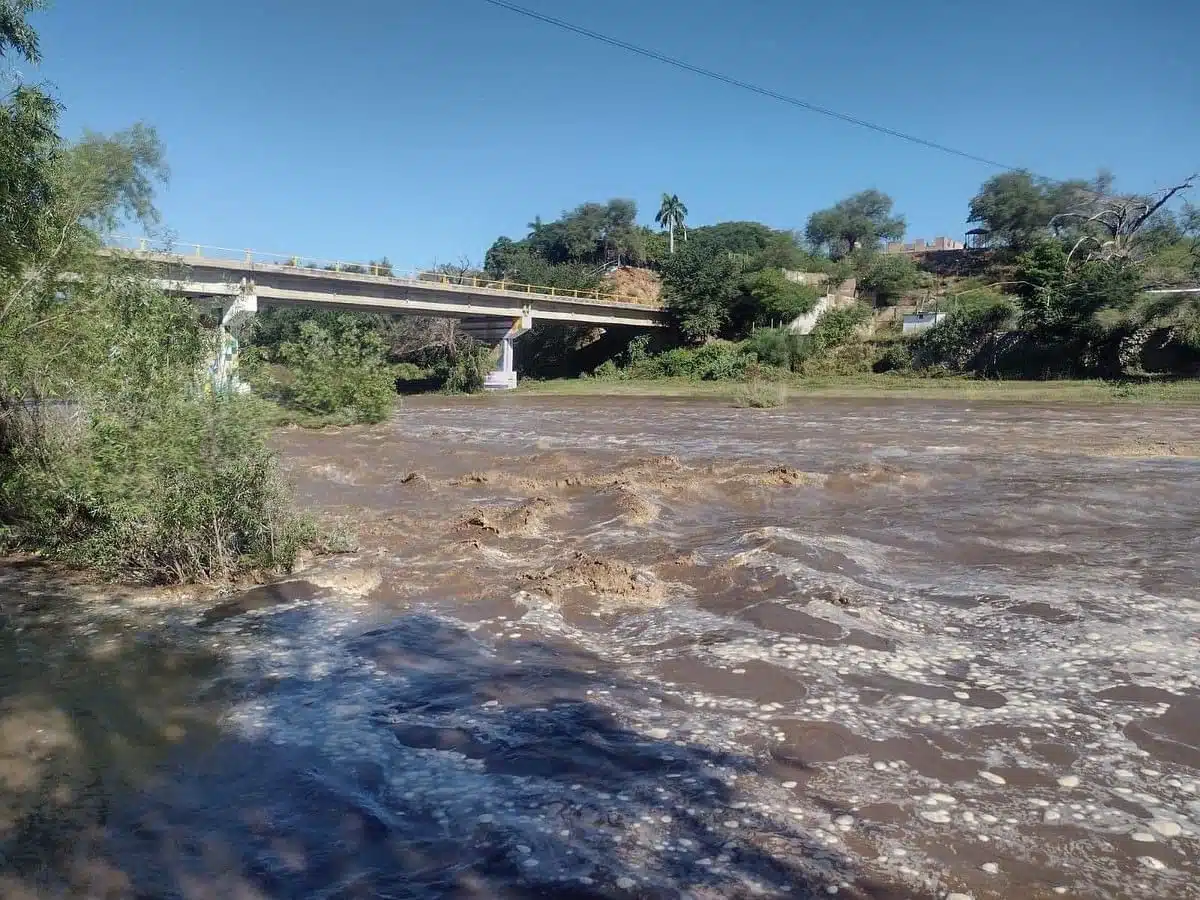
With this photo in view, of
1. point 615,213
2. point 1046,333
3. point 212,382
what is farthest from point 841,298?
point 212,382

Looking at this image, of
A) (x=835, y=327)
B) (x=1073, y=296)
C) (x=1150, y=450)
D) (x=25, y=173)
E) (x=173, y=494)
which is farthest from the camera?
(x=835, y=327)

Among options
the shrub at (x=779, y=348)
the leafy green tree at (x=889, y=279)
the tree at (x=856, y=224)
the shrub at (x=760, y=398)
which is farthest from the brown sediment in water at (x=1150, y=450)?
the tree at (x=856, y=224)

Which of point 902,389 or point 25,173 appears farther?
point 902,389

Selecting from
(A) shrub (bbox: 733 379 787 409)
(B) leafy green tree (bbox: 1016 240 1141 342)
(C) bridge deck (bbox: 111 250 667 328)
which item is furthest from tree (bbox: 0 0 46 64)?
(B) leafy green tree (bbox: 1016 240 1141 342)

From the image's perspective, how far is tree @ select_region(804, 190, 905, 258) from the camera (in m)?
104

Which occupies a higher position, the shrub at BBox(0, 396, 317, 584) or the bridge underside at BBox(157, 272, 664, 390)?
the bridge underside at BBox(157, 272, 664, 390)

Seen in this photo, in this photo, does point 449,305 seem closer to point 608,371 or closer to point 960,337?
point 608,371

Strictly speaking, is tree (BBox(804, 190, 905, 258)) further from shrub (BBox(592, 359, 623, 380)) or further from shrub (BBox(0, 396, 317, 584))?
shrub (BBox(0, 396, 317, 584))

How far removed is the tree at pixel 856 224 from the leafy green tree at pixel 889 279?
30426 millimetres

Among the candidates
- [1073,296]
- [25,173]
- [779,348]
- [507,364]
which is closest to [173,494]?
[25,173]

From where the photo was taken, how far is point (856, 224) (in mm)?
103250

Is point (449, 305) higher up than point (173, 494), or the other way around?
point (449, 305)

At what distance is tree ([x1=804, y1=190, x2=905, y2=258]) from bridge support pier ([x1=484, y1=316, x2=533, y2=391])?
177 ft

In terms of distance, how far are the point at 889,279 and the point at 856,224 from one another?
3428cm
